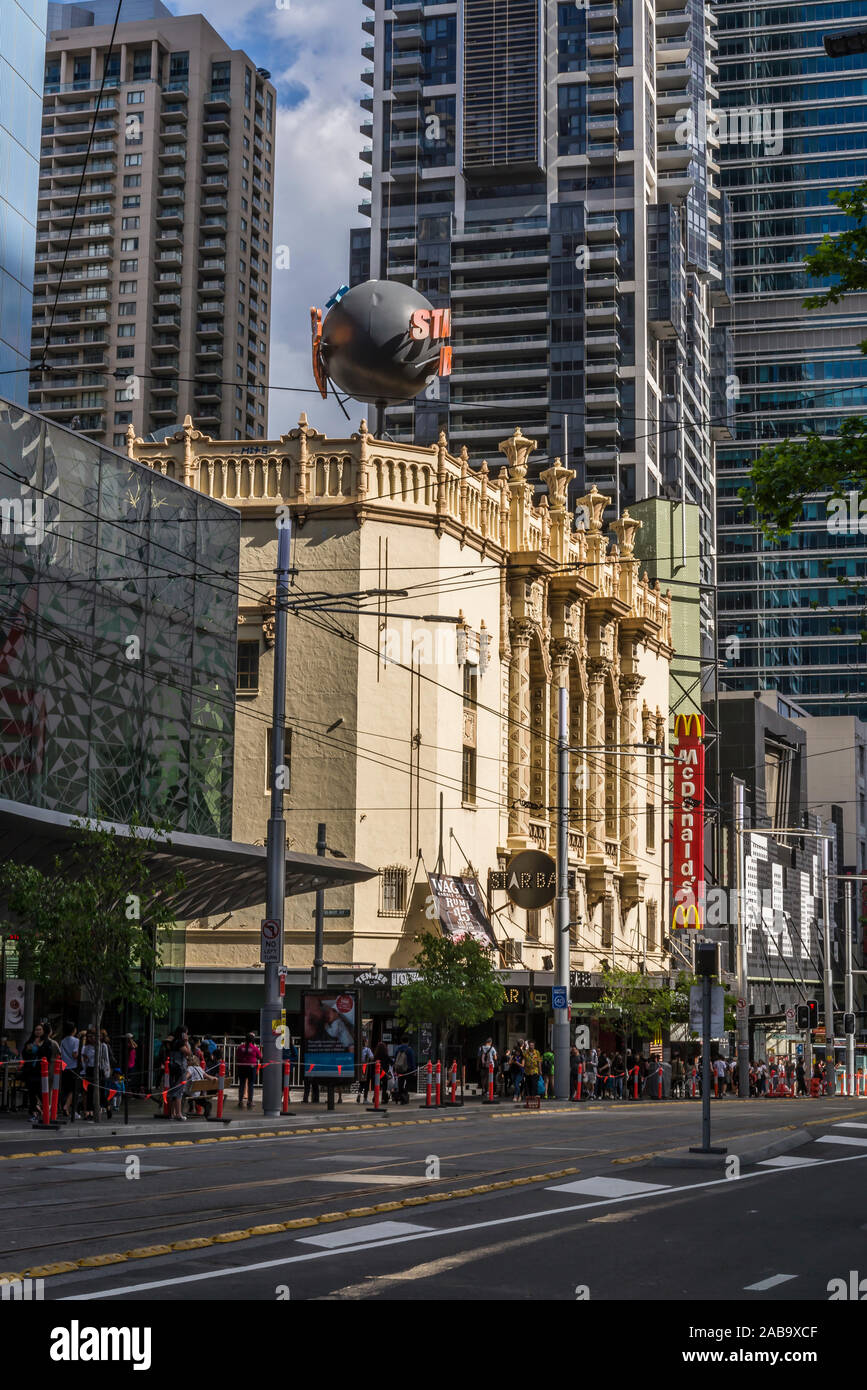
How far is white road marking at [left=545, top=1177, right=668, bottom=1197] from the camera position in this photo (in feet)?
61.6

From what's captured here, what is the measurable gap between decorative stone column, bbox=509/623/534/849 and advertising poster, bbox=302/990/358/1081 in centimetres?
2015

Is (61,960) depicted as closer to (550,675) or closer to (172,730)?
(172,730)

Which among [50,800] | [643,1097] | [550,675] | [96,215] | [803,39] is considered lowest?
[643,1097]

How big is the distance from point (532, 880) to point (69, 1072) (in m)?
25.9

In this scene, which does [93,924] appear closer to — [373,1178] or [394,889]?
[373,1178]

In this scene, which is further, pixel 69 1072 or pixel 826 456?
pixel 69 1072

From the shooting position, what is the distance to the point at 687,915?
7006 centimetres

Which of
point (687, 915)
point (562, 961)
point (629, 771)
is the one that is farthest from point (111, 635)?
point (687, 915)

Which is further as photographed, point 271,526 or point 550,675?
point 550,675

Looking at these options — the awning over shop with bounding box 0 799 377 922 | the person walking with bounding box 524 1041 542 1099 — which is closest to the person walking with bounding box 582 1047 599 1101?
the person walking with bounding box 524 1041 542 1099

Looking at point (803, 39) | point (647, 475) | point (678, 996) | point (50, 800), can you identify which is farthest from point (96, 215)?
point (50, 800)

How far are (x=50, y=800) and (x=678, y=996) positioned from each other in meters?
29.5

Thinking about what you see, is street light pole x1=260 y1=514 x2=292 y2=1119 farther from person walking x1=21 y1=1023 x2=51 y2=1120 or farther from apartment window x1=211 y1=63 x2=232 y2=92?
apartment window x1=211 y1=63 x2=232 y2=92
